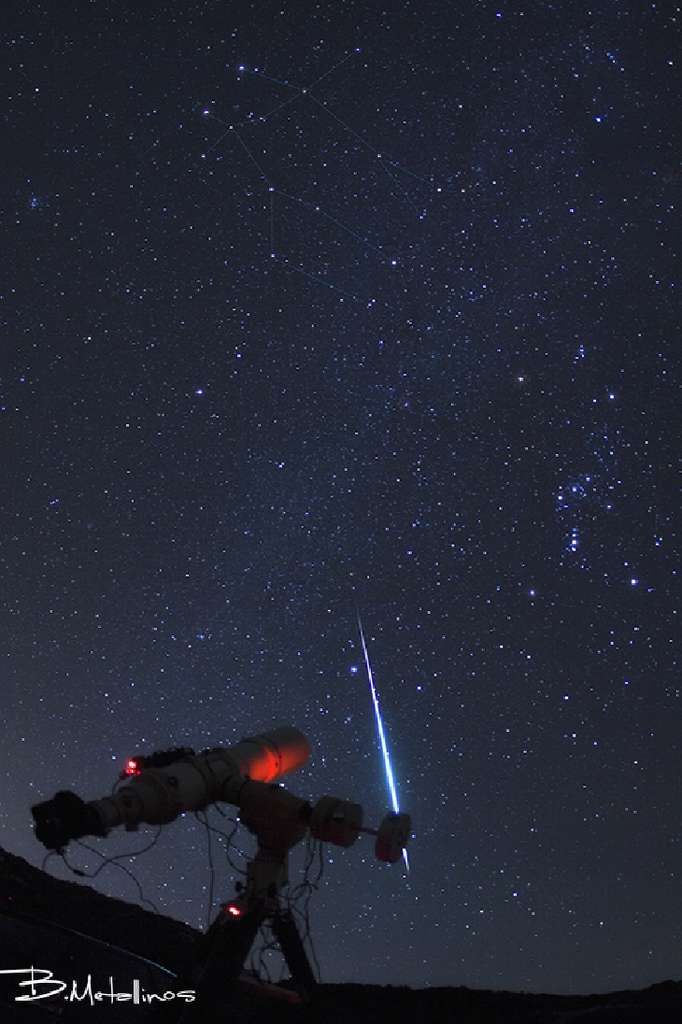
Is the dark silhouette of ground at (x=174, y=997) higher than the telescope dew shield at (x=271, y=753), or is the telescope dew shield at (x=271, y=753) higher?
the telescope dew shield at (x=271, y=753)

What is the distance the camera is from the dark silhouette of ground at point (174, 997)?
5109 millimetres

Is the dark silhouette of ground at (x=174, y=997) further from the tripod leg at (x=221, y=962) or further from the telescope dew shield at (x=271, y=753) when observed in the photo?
the telescope dew shield at (x=271, y=753)

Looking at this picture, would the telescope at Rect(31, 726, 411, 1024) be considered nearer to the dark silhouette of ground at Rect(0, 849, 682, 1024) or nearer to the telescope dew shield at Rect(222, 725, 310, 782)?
the telescope dew shield at Rect(222, 725, 310, 782)

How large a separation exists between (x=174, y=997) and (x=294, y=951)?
2.36 feet

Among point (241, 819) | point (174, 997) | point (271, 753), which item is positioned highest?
point (271, 753)

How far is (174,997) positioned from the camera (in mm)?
5348

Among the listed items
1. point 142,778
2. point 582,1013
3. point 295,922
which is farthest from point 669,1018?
point 142,778

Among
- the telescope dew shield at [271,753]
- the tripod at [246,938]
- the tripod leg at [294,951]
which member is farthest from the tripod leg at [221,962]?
the telescope dew shield at [271,753]

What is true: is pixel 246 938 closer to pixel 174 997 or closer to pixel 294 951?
pixel 294 951

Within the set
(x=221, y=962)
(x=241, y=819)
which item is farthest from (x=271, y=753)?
(x=221, y=962)

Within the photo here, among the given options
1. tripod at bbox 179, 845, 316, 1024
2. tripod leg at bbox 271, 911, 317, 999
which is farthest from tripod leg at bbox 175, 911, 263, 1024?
tripod leg at bbox 271, 911, 317, 999

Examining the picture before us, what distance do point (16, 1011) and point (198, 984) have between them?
0.94 metres

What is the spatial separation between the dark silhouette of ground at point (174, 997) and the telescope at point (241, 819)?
0.80ft

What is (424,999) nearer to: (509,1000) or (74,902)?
Answer: (509,1000)
